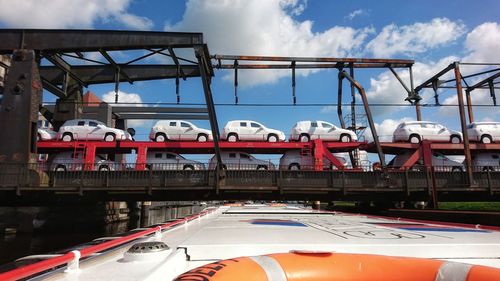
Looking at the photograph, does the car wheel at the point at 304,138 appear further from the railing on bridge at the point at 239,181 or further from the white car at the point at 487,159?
the white car at the point at 487,159

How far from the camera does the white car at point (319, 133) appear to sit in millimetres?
22359

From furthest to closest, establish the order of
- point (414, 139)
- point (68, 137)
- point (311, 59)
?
point (311, 59) < point (414, 139) < point (68, 137)

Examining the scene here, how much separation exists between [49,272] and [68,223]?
22720mm

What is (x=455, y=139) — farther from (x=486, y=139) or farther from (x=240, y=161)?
(x=240, y=161)

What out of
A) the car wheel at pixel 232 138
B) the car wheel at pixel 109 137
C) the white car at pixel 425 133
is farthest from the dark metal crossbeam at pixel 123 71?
the white car at pixel 425 133

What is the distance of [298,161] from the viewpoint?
22.0m

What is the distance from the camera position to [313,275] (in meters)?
2.43

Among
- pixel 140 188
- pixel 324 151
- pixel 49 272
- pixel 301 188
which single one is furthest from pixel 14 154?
pixel 49 272

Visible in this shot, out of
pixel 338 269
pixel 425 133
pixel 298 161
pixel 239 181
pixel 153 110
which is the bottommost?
pixel 338 269

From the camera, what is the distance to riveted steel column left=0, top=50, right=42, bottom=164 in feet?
57.6

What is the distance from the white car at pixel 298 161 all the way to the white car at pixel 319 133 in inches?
39.1

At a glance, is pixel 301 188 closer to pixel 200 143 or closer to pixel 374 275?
pixel 200 143

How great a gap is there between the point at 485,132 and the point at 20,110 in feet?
89.6

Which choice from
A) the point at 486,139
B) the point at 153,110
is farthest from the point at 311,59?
the point at 153,110
